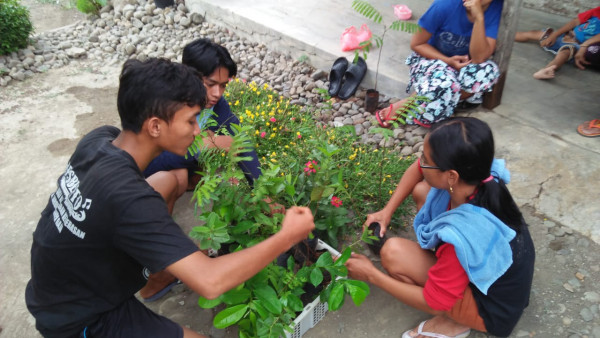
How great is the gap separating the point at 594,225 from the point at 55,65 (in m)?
5.77

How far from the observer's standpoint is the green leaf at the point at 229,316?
1.78 meters

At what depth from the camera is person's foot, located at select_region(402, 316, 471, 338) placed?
82.4 inches

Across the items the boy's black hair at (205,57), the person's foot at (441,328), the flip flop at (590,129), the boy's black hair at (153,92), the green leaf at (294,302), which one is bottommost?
the person's foot at (441,328)

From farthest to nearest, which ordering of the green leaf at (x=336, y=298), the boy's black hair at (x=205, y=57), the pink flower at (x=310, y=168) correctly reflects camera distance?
the boy's black hair at (x=205, y=57) → the pink flower at (x=310, y=168) → the green leaf at (x=336, y=298)

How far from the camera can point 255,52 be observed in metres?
5.07

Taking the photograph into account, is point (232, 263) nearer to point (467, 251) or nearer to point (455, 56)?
point (467, 251)

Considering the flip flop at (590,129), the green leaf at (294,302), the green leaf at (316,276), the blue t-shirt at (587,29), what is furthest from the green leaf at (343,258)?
the blue t-shirt at (587,29)

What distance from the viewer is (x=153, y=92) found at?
1604mm

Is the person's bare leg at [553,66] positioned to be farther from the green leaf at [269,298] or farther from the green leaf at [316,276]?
the green leaf at [269,298]

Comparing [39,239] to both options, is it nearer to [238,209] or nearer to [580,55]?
[238,209]

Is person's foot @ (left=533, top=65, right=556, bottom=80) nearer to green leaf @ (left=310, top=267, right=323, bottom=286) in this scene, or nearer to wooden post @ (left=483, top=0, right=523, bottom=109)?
wooden post @ (left=483, top=0, right=523, bottom=109)

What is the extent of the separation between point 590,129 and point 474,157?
2286 millimetres

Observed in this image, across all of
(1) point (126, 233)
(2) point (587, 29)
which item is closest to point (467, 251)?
(1) point (126, 233)

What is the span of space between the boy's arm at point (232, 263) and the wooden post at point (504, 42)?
2.65m
